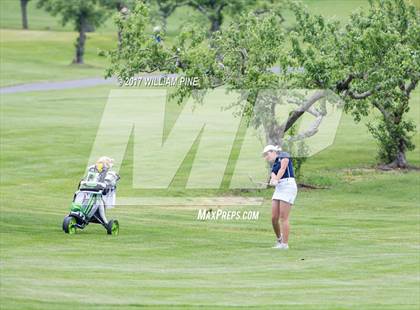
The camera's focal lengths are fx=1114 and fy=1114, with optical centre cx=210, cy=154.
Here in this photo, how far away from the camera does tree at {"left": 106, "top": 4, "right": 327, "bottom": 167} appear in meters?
37.9

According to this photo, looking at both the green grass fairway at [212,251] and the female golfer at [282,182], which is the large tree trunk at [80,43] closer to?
the green grass fairway at [212,251]

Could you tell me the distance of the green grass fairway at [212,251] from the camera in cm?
1725

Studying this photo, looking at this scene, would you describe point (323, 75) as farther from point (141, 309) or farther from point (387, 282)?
point (141, 309)

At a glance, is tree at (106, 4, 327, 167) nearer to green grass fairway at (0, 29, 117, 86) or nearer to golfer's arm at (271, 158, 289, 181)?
golfer's arm at (271, 158, 289, 181)

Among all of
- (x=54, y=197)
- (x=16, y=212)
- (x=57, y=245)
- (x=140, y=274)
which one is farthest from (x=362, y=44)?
(x=140, y=274)

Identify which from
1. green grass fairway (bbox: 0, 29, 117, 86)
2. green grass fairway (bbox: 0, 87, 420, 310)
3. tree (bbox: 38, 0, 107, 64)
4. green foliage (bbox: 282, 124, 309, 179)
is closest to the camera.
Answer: green grass fairway (bbox: 0, 87, 420, 310)

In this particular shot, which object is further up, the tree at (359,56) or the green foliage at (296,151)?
the tree at (359,56)

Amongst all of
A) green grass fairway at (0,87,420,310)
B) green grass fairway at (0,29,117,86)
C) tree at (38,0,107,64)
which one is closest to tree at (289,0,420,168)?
green grass fairway at (0,87,420,310)

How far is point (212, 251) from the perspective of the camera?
23.9 meters

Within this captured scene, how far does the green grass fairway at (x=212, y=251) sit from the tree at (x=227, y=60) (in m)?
3.39

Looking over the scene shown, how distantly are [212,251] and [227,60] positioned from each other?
15.3 meters

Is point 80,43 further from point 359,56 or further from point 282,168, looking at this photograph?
point 282,168

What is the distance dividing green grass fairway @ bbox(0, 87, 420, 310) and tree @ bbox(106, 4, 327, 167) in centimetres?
339

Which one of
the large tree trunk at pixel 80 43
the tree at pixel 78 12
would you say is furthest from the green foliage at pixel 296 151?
the tree at pixel 78 12
